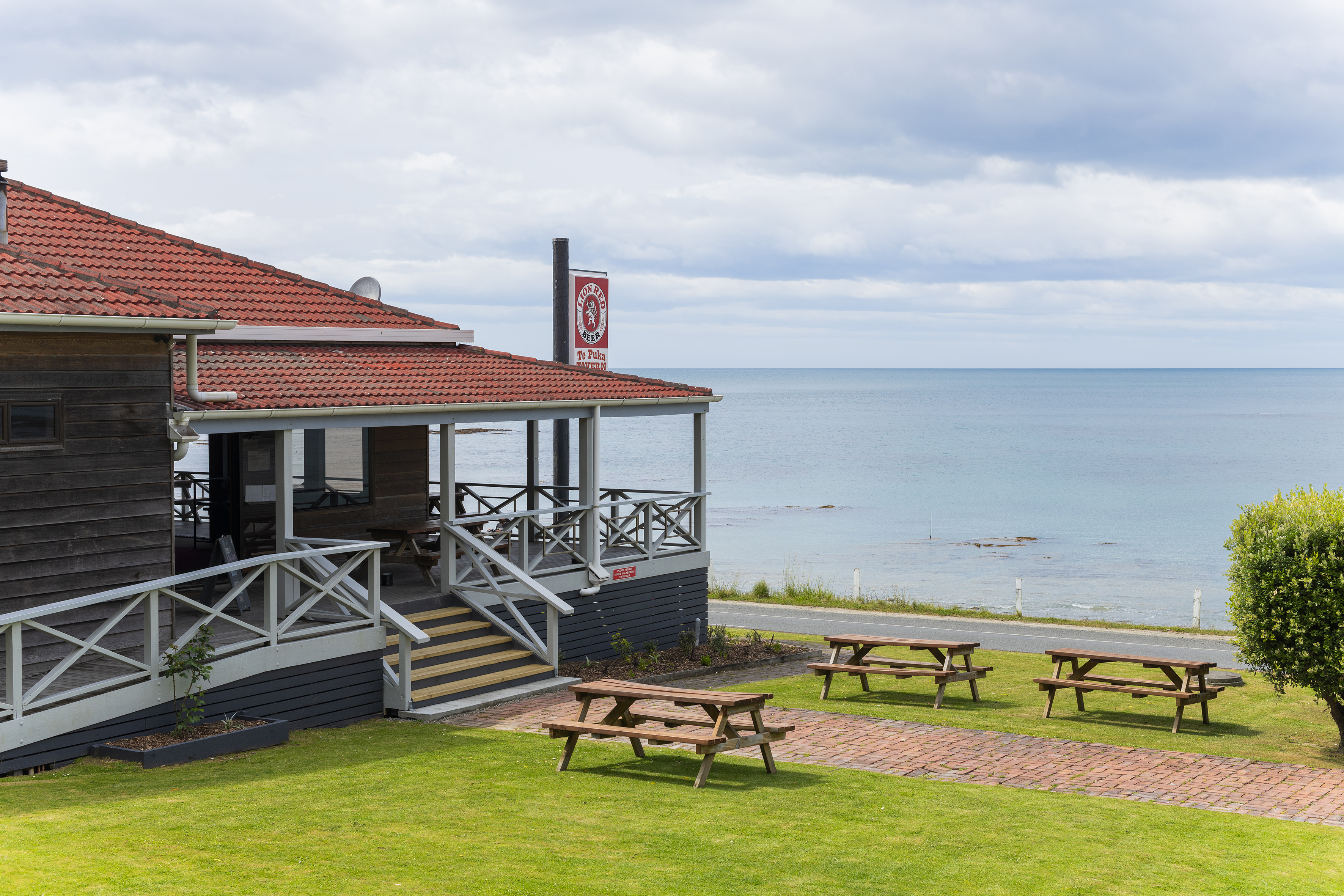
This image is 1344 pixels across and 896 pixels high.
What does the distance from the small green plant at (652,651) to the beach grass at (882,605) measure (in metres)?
10.9

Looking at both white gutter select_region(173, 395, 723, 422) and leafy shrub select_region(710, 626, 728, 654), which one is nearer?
white gutter select_region(173, 395, 723, 422)

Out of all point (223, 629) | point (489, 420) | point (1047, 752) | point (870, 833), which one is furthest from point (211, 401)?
point (1047, 752)

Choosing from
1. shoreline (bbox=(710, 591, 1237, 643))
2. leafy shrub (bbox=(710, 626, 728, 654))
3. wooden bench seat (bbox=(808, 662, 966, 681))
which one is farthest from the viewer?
shoreline (bbox=(710, 591, 1237, 643))

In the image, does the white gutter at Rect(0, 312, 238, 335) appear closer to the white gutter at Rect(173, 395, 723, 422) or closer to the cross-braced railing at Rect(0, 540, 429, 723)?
the white gutter at Rect(173, 395, 723, 422)

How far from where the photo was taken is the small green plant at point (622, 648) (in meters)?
16.1

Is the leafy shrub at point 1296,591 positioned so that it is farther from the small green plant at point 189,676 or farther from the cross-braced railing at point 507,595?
the small green plant at point 189,676

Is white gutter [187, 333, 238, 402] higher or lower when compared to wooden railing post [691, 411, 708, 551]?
higher

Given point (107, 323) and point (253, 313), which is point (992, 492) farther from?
point (107, 323)

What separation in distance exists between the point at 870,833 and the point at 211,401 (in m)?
6.80

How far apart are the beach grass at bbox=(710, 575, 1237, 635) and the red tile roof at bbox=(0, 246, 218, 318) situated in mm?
19011

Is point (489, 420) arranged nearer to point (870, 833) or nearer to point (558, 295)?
point (558, 295)

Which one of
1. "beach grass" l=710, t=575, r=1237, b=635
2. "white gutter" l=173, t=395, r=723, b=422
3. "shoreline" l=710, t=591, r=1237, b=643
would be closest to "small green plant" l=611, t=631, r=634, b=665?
"white gutter" l=173, t=395, r=723, b=422

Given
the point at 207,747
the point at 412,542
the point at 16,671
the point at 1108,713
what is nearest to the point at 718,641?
the point at 412,542

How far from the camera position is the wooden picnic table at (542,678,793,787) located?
915cm
